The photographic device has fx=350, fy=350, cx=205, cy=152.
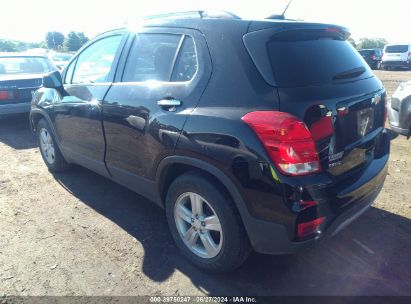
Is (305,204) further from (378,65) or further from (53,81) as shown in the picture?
(378,65)

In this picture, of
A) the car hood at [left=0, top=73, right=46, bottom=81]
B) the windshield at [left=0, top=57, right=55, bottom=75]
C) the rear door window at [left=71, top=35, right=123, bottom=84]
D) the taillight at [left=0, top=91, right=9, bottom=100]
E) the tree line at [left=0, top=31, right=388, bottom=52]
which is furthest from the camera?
the tree line at [left=0, top=31, right=388, bottom=52]

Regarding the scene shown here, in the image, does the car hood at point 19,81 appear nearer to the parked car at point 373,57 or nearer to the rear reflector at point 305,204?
the rear reflector at point 305,204

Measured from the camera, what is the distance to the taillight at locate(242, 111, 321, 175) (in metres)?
2.11

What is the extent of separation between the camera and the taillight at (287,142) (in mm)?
2105

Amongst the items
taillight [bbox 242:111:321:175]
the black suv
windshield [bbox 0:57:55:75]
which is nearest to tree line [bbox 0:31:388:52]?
windshield [bbox 0:57:55:75]

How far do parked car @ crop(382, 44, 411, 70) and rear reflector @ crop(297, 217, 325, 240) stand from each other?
25.4 meters

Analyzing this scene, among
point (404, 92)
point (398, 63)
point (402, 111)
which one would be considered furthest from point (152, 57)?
point (398, 63)

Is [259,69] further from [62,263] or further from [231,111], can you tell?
[62,263]

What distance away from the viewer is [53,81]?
416cm

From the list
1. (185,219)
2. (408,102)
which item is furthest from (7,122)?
(408,102)

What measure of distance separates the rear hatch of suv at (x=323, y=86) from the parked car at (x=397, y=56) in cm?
2450

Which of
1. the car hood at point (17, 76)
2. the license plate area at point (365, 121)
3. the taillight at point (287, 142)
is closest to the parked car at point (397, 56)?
the car hood at point (17, 76)

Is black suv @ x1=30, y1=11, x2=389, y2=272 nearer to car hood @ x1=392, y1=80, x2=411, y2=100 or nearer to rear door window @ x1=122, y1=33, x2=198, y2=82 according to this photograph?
rear door window @ x1=122, y1=33, x2=198, y2=82

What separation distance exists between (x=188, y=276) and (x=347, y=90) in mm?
1853
